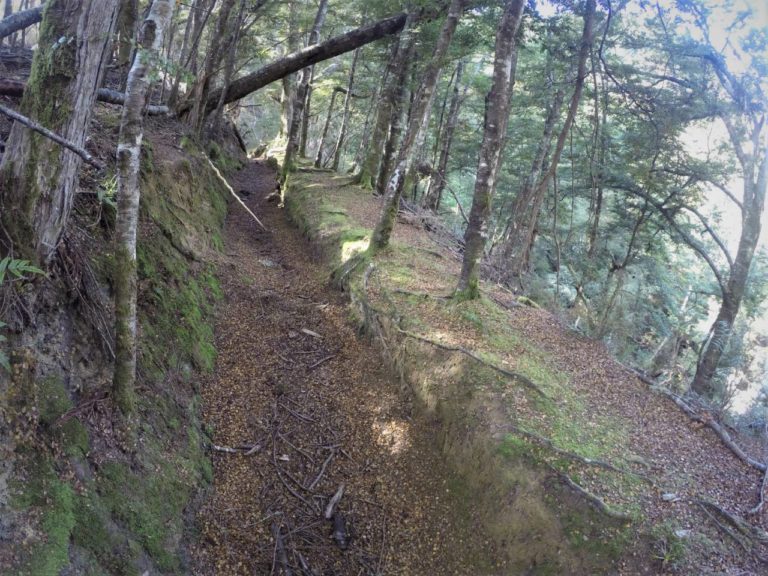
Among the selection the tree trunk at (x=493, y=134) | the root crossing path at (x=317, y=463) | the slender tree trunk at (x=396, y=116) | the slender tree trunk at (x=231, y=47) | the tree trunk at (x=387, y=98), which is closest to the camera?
the root crossing path at (x=317, y=463)

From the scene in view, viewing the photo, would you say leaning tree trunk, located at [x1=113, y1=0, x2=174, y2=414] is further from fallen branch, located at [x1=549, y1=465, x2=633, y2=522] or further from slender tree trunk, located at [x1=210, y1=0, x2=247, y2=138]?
slender tree trunk, located at [x1=210, y1=0, x2=247, y2=138]

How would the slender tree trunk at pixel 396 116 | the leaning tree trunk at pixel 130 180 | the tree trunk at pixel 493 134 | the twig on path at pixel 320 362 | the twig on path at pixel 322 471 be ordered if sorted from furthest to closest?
the slender tree trunk at pixel 396 116 < the twig on path at pixel 320 362 < the tree trunk at pixel 493 134 < the twig on path at pixel 322 471 < the leaning tree trunk at pixel 130 180

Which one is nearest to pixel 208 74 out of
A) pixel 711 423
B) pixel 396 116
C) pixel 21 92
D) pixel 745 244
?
pixel 396 116

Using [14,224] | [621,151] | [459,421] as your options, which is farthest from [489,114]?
[621,151]

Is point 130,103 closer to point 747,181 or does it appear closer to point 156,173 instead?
point 156,173

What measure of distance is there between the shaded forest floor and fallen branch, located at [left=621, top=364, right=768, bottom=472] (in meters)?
0.13

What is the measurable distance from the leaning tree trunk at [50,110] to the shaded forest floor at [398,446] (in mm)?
3158

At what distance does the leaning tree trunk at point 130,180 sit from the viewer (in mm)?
3865

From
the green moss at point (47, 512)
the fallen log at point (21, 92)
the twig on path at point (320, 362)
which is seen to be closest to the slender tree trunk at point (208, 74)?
the fallen log at point (21, 92)

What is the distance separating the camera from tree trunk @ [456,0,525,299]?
7000mm

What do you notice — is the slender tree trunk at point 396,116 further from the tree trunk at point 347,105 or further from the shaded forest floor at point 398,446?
the shaded forest floor at point 398,446

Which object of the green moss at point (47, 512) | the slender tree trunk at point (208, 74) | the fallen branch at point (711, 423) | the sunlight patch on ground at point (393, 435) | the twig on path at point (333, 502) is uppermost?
the slender tree trunk at point (208, 74)

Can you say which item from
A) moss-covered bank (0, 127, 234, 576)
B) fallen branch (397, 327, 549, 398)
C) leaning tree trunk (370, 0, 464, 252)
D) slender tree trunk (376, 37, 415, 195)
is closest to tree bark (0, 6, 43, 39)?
moss-covered bank (0, 127, 234, 576)

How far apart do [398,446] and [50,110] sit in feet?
17.3
